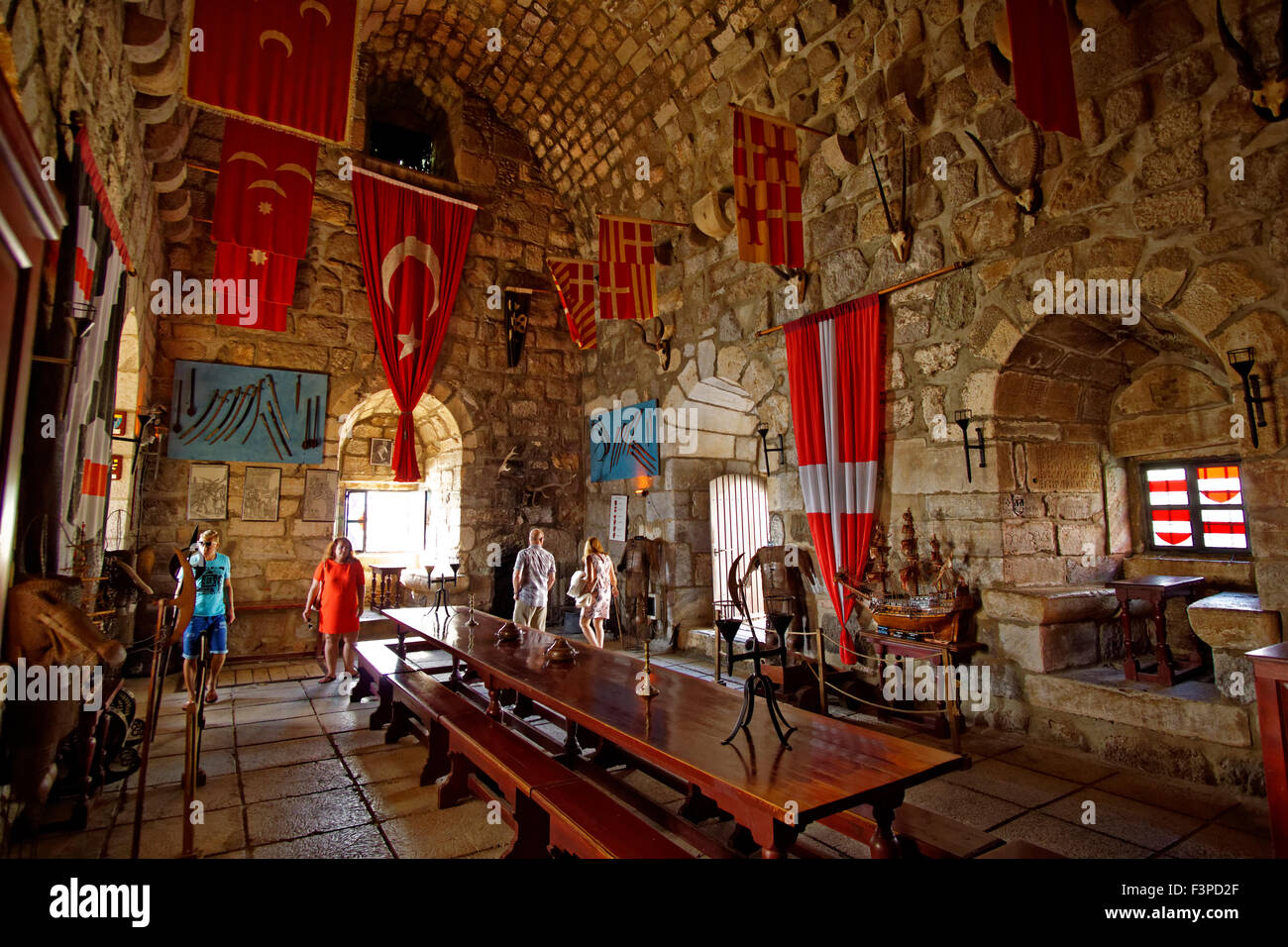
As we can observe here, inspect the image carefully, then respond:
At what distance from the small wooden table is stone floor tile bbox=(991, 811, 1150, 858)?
133 centimetres

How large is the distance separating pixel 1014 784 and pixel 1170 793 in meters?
0.68

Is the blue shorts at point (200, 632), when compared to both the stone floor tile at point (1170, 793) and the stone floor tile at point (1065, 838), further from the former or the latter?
the stone floor tile at point (1170, 793)

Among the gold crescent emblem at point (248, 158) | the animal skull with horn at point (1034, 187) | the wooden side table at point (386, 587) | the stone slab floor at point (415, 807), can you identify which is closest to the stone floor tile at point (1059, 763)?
the stone slab floor at point (415, 807)

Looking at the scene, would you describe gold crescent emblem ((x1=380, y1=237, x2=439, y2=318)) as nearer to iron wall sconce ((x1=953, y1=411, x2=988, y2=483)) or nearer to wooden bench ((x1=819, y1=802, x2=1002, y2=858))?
iron wall sconce ((x1=953, y1=411, x2=988, y2=483))

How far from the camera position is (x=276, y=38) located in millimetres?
3230

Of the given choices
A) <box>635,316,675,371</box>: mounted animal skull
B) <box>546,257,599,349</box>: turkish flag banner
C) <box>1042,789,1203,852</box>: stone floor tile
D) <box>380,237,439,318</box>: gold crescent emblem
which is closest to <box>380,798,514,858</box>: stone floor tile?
<box>1042,789,1203,852</box>: stone floor tile

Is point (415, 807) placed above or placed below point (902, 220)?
below

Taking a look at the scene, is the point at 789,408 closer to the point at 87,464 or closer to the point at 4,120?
the point at 87,464

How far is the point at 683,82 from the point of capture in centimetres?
630

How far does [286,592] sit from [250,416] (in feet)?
6.05

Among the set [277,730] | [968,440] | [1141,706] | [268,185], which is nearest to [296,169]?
[268,185]

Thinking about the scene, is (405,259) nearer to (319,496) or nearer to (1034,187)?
(319,496)

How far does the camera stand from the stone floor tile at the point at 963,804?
2.79 metres
